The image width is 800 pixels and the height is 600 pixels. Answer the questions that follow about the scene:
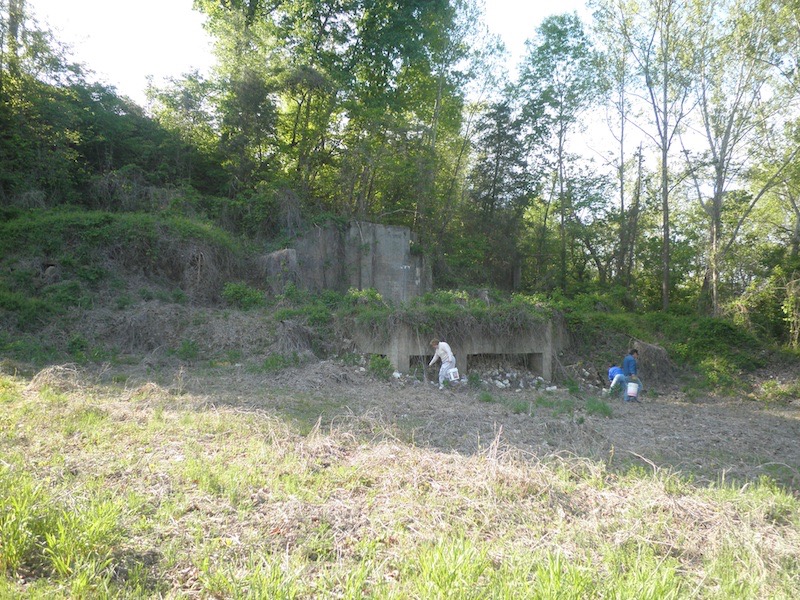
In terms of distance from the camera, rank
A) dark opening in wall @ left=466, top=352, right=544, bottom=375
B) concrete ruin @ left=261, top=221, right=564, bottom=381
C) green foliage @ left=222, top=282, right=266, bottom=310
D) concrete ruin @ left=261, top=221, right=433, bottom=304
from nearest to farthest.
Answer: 1. concrete ruin @ left=261, top=221, right=564, bottom=381
2. dark opening in wall @ left=466, top=352, right=544, bottom=375
3. green foliage @ left=222, top=282, right=266, bottom=310
4. concrete ruin @ left=261, top=221, right=433, bottom=304

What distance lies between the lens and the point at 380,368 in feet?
44.4

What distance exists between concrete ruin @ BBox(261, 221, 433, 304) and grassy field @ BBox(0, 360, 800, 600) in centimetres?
1365

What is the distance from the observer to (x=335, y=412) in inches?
349

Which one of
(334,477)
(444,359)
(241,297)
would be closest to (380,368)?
(444,359)

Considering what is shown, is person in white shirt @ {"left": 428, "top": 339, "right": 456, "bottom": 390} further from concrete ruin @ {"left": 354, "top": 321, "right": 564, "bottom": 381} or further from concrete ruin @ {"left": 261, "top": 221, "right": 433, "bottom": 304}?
concrete ruin @ {"left": 261, "top": 221, "right": 433, "bottom": 304}

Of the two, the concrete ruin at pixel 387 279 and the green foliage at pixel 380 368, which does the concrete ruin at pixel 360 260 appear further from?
the green foliage at pixel 380 368

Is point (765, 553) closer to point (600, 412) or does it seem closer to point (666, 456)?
point (666, 456)

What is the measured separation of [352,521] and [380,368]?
9118mm

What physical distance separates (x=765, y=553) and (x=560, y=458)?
2.32 meters

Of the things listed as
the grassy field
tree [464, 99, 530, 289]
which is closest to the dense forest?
tree [464, 99, 530, 289]

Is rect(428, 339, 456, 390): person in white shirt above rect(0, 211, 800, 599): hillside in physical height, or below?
above

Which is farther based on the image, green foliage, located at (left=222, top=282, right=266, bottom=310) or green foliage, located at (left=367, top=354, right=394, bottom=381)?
green foliage, located at (left=222, top=282, right=266, bottom=310)

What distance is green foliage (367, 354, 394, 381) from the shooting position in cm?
1348

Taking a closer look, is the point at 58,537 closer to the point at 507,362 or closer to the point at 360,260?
the point at 507,362
